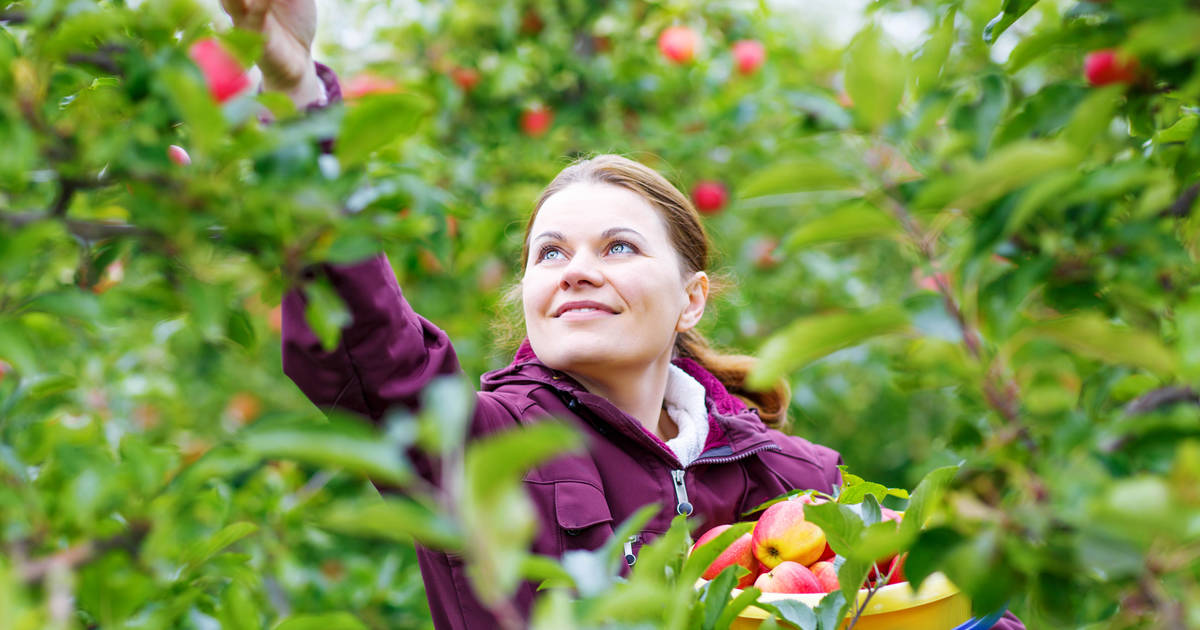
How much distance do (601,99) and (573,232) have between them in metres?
1.57

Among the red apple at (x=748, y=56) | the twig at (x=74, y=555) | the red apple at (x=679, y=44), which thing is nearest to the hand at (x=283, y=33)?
the twig at (x=74, y=555)

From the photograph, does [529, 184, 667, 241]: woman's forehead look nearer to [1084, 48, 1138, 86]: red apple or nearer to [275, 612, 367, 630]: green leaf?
[1084, 48, 1138, 86]: red apple

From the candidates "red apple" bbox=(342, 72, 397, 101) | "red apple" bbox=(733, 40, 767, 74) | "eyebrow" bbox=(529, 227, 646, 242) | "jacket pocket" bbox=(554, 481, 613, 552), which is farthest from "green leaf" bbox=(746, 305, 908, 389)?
"red apple" bbox=(733, 40, 767, 74)

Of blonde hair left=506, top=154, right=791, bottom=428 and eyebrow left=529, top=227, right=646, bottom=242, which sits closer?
eyebrow left=529, top=227, right=646, bottom=242

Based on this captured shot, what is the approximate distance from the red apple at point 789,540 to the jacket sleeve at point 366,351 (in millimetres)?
401

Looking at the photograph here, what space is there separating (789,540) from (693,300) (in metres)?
0.59

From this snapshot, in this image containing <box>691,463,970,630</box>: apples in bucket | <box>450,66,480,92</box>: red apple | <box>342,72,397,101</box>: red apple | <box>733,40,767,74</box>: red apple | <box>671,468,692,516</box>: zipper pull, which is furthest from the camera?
<box>733,40,767,74</box>: red apple

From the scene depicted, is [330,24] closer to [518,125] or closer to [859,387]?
[518,125]

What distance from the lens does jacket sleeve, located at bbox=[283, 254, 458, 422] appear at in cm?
95

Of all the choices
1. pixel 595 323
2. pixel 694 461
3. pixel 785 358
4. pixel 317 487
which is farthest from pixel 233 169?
pixel 317 487

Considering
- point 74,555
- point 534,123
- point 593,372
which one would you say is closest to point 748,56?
point 534,123

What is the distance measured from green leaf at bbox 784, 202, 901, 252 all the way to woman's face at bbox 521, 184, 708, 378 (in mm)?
742

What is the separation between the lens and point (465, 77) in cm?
271

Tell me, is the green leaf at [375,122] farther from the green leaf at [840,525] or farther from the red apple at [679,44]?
the red apple at [679,44]
